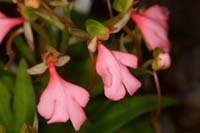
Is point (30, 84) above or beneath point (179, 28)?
above

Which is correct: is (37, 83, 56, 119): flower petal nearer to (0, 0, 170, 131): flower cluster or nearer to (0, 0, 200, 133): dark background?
(0, 0, 170, 131): flower cluster

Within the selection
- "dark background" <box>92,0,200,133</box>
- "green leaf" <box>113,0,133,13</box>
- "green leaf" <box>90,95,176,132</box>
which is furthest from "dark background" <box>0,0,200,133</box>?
"green leaf" <box>113,0,133,13</box>

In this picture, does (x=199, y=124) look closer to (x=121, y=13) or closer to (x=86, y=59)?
(x=86, y=59)

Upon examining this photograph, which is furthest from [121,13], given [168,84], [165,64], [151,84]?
[168,84]

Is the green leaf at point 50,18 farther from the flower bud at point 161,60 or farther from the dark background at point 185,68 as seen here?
the dark background at point 185,68

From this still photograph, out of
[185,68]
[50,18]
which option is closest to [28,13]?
[50,18]

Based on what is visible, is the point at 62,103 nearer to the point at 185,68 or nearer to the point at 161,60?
the point at 161,60
